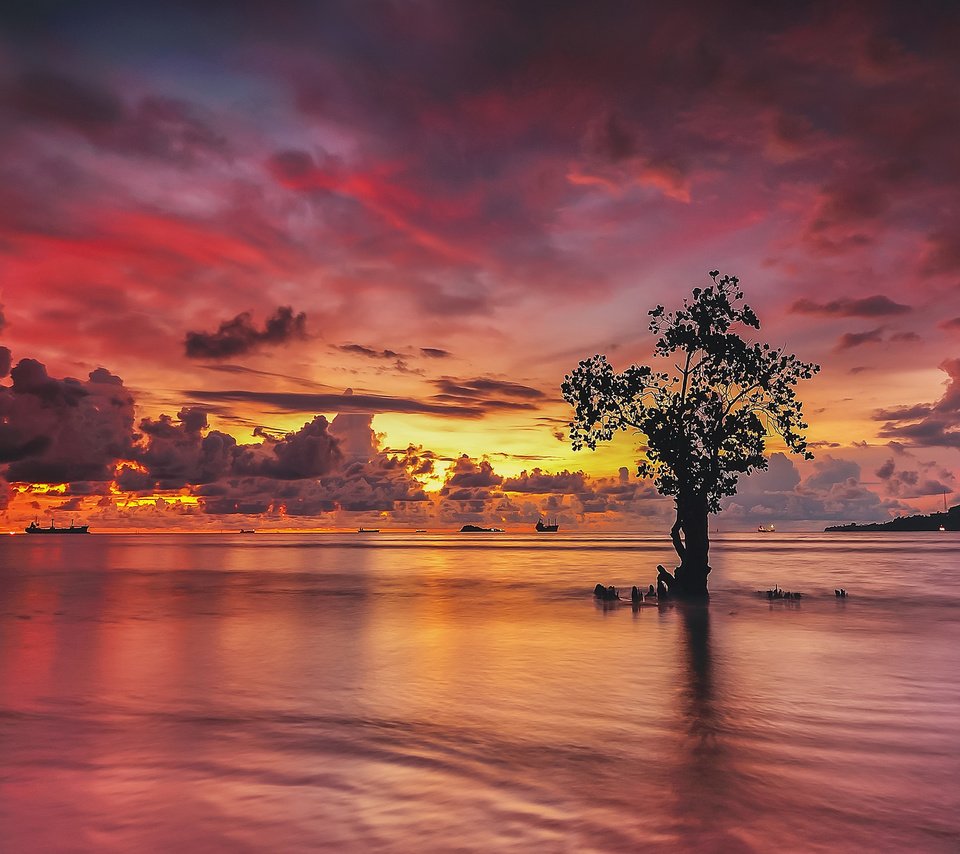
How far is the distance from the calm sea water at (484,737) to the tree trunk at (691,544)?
7.55 m

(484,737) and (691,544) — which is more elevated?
(691,544)

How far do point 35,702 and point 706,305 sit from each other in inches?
1495

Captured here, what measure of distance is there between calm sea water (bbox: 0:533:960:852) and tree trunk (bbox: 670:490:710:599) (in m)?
7.55

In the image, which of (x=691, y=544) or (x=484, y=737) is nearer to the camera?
(x=484, y=737)

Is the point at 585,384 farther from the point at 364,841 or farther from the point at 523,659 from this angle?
the point at 364,841

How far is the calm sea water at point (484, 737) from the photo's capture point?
1173 cm

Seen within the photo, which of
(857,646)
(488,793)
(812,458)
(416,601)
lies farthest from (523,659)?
(416,601)

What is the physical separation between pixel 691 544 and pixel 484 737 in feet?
118

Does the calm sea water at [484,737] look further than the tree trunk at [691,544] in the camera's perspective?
No

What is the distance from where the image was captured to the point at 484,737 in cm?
1797

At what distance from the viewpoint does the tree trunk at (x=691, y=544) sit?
4778 cm

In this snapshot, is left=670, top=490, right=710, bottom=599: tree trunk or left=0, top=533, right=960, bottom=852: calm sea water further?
left=670, top=490, right=710, bottom=599: tree trunk

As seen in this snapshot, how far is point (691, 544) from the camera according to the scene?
51250mm

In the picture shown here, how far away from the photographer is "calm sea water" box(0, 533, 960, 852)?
11.7m
